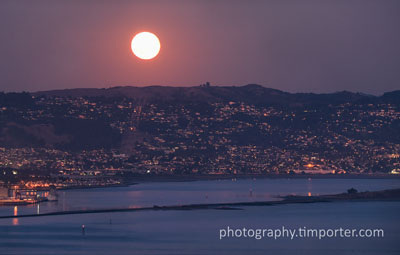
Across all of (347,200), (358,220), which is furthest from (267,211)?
(347,200)

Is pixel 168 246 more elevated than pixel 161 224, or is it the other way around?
pixel 161 224

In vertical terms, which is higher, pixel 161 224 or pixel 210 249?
pixel 161 224

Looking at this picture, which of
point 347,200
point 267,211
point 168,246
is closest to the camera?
point 168,246

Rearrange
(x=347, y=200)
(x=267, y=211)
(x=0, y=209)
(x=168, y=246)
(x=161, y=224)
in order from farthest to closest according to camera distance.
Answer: (x=347, y=200) → (x=0, y=209) → (x=267, y=211) → (x=161, y=224) → (x=168, y=246)

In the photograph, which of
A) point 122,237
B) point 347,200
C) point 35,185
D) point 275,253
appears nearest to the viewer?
point 275,253

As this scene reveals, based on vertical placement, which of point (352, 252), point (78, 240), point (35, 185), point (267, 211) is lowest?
point (352, 252)

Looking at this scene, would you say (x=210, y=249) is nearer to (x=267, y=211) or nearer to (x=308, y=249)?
(x=308, y=249)

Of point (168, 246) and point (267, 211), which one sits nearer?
point (168, 246)

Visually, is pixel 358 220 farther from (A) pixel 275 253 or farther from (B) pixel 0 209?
(B) pixel 0 209

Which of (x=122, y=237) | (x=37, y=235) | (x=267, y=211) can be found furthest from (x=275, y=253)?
(x=267, y=211)
